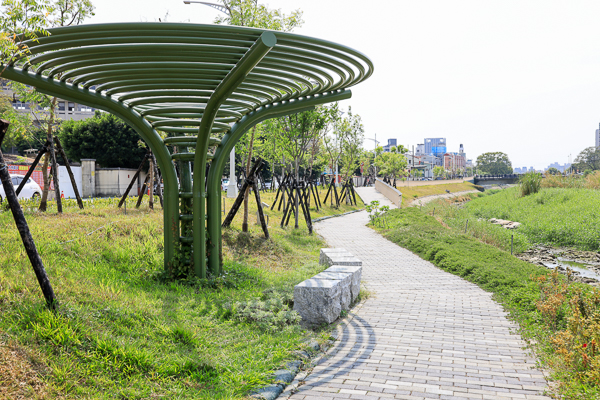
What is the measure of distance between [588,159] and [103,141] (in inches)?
3719

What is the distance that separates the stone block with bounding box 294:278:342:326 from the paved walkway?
374 mm

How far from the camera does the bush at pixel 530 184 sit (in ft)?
95.2

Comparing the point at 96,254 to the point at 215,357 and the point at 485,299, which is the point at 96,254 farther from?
the point at 485,299

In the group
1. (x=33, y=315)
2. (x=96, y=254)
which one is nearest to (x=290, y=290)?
(x=96, y=254)

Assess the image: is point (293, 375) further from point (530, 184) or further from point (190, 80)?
point (530, 184)

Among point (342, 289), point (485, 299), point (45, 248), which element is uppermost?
point (45, 248)

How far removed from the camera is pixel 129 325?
4.45 meters

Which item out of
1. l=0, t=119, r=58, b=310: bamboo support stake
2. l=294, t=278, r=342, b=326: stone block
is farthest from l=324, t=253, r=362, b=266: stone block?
l=0, t=119, r=58, b=310: bamboo support stake

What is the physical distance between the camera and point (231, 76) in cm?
511

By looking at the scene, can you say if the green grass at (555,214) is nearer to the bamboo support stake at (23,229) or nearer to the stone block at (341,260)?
the stone block at (341,260)

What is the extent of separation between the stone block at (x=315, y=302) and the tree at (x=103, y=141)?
3051 centimetres

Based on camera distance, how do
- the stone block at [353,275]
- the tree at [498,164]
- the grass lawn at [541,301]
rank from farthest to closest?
1. the tree at [498,164]
2. the stone block at [353,275]
3. the grass lawn at [541,301]

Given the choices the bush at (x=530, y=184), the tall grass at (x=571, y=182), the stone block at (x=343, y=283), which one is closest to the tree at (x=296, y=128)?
the stone block at (x=343, y=283)

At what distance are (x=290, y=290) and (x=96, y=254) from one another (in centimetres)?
315
